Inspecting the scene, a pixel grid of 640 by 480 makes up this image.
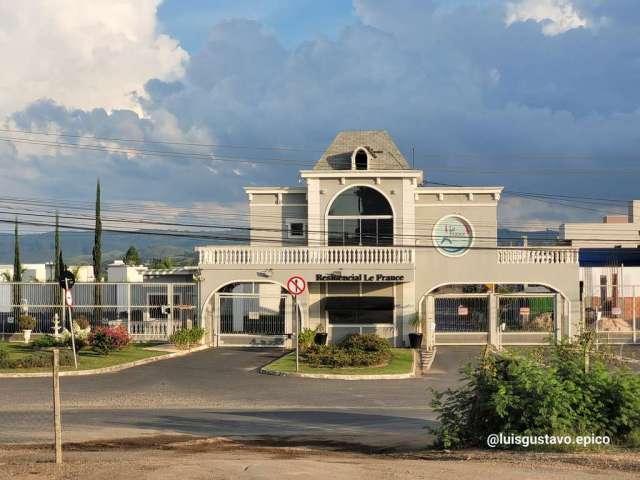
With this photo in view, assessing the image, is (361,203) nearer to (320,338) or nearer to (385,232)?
(385,232)

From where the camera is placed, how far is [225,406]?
22.4 meters

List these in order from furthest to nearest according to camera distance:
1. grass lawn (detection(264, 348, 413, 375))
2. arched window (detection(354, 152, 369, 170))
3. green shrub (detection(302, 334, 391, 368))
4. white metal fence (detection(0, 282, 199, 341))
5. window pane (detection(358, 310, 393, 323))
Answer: arched window (detection(354, 152, 369, 170)), white metal fence (detection(0, 282, 199, 341)), window pane (detection(358, 310, 393, 323)), green shrub (detection(302, 334, 391, 368)), grass lawn (detection(264, 348, 413, 375))

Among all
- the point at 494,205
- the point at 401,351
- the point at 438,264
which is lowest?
the point at 401,351

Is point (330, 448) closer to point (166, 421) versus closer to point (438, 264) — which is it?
point (166, 421)

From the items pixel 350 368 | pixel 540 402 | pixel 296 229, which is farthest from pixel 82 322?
pixel 540 402

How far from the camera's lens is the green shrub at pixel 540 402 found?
13.8 m

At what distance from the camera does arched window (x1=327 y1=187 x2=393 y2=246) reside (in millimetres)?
42125

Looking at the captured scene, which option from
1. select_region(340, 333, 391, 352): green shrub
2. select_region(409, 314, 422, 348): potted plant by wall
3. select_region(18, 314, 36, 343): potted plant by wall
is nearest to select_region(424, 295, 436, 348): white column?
select_region(409, 314, 422, 348): potted plant by wall

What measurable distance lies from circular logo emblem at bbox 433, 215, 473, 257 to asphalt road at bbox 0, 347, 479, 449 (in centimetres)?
873

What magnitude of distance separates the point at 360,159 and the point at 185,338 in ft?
40.6

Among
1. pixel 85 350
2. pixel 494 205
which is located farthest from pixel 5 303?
pixel 494 205

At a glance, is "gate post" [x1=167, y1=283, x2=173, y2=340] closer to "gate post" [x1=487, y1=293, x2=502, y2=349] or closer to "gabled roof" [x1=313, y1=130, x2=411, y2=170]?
"gabled roof" [x1=313, y1=130, x2=411, y2=170]

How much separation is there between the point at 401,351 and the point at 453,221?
26.7ft

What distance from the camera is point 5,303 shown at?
4703cm
